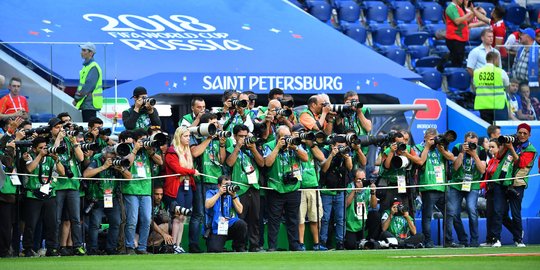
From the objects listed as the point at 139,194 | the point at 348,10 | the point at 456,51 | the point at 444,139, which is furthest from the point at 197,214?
the point at 348,10

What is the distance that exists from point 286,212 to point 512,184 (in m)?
3.80

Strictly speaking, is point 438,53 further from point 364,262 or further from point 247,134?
point 364,262

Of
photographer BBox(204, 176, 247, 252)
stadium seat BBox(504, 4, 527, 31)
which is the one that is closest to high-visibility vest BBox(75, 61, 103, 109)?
photographer BBox(204, 176, 247, 252)

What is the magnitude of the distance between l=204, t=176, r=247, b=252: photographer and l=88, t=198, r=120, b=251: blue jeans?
129cm

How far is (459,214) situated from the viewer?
21.4m

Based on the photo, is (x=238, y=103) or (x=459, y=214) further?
(x=459, y=214)

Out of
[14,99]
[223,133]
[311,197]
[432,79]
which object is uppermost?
[432,79]

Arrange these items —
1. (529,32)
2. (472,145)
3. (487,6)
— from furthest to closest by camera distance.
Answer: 1. (487,6)
2. (529,32)
3. (472,145)

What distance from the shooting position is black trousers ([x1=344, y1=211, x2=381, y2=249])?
2078cm

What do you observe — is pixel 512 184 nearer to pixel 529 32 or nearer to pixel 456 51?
pixel 456 51

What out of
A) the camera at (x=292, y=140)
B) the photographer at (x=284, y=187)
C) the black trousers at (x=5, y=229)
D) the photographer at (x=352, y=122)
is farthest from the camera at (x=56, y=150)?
the photographer at (x=352, y=122)

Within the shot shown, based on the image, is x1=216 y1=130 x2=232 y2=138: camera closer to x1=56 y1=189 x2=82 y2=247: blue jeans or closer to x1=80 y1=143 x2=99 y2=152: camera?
x1=80 y1=143 x2=99 y2=152: camera

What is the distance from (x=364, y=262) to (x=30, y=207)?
515 cm

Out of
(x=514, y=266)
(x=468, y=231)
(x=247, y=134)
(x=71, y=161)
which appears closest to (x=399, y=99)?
(x=468, y=231)
